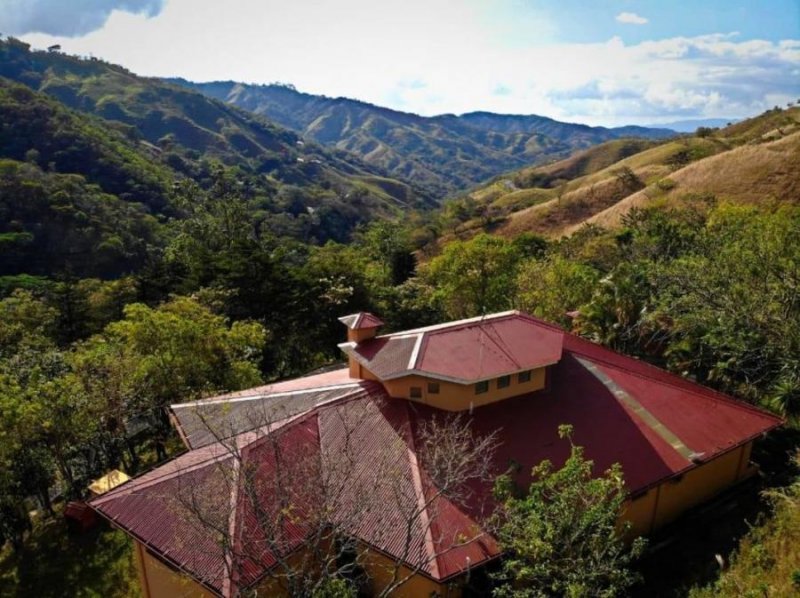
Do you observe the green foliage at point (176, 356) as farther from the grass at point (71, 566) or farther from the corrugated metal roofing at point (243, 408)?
the grass at point (71, 566)

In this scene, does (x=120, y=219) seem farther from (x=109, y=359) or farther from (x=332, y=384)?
(x=332, y=384)

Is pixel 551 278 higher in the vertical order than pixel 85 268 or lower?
higher

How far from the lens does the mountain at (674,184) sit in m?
78.6

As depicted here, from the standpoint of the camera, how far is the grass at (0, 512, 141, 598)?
23.3m

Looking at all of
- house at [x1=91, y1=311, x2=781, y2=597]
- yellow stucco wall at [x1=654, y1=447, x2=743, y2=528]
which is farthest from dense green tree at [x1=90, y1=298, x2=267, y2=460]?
A: yellow stucco wall at [x1=654, y1=447, x2=743, y2=528]

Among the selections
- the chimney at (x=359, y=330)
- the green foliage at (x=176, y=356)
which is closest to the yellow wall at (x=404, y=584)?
the chimney at (x=359, y=330)

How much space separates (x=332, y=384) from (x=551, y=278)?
860 inches

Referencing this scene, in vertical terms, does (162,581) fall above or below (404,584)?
below

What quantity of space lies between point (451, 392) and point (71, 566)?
18.4 metres

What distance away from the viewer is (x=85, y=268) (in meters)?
95.1

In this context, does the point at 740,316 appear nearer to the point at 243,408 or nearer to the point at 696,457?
the point at 696,457

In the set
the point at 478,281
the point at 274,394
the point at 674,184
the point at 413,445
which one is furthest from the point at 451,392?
the point at 674,184

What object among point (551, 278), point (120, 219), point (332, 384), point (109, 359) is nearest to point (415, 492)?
point (332, 384)

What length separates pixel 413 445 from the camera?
21.8 metres
